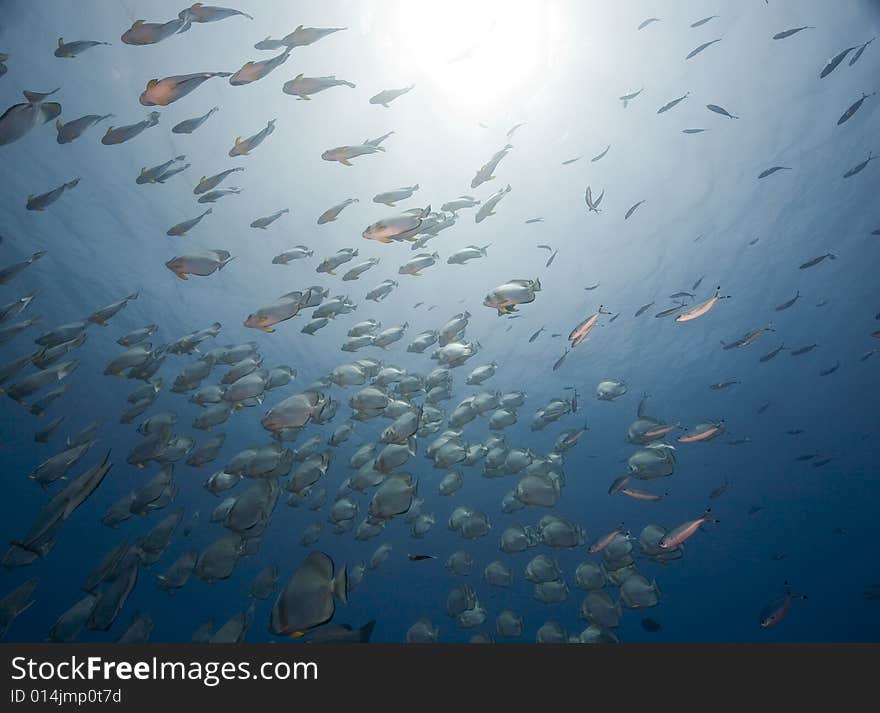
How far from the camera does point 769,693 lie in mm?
4570

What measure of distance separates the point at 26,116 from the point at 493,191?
13.8 metres

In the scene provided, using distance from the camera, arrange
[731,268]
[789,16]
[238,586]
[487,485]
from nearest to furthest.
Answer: [789,16]
[731,268]
[487,485]
[238,586]

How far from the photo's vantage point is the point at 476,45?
36.8 ft

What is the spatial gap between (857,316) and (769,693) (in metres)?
31.4

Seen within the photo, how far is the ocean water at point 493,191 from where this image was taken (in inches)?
458

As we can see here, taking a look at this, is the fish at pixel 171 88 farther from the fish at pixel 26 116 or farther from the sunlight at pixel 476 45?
the sunlight at pixel 476 45

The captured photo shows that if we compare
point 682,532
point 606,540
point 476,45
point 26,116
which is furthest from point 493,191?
point 26,116

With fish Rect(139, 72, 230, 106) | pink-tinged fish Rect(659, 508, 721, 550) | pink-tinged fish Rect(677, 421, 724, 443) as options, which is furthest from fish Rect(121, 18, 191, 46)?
pink-tinged fish Rect(677, 421, 724, 443)

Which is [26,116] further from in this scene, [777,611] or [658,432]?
[777,611]

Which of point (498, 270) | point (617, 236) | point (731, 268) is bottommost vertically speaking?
point (731, 268)

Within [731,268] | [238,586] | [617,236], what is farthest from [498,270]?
[238,586]

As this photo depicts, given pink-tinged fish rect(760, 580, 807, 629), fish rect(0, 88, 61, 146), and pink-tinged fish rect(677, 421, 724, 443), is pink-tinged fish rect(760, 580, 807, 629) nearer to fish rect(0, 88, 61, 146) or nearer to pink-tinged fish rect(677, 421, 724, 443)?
pink-tinged fish rect(677, 421, 724, 443)

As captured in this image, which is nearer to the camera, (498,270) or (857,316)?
(498,270)

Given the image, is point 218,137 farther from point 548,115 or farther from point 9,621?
point 9,621
